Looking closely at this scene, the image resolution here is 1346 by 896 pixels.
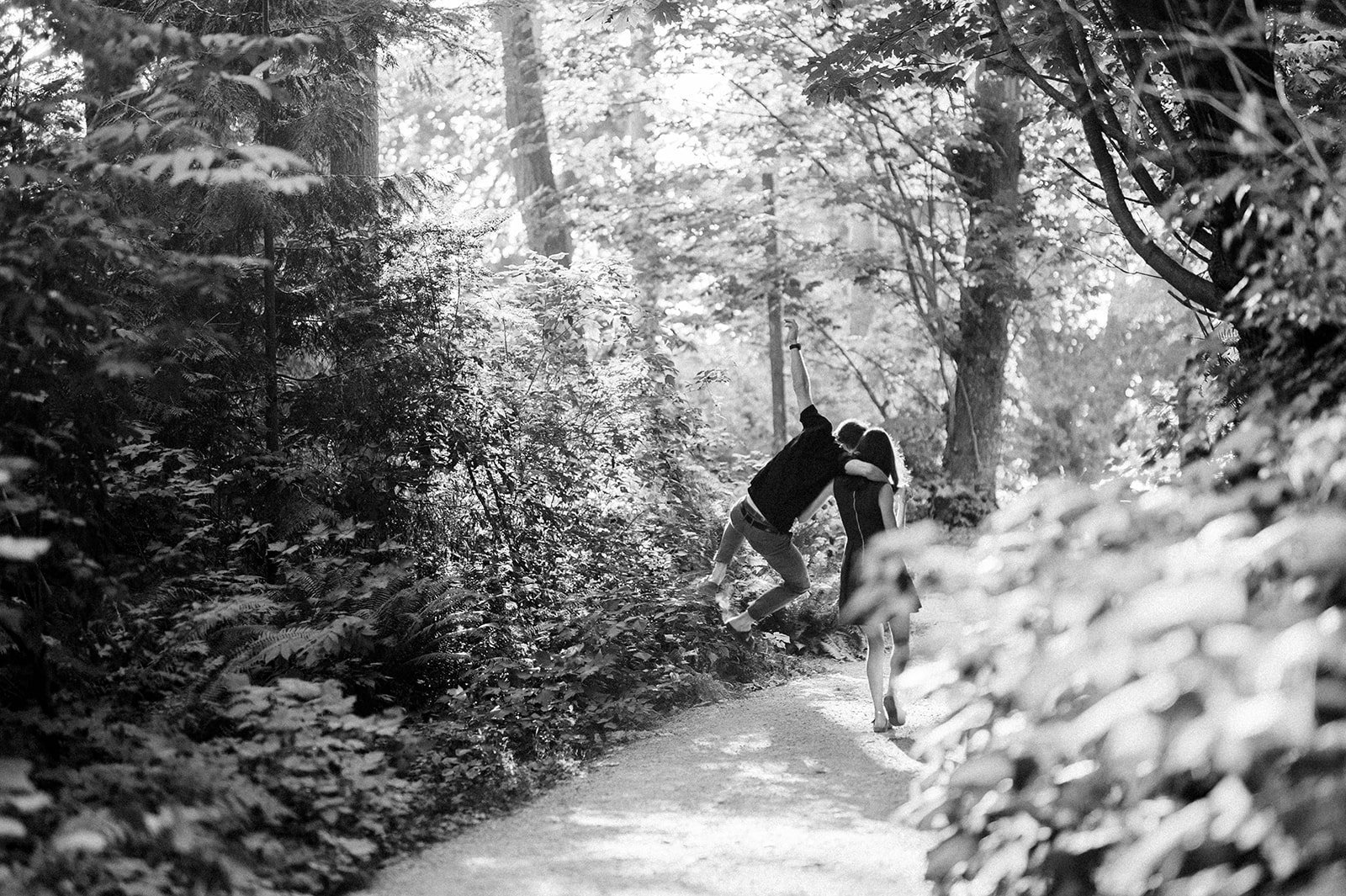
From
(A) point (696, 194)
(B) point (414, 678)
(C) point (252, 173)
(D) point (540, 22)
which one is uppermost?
(D) point (540, 22)

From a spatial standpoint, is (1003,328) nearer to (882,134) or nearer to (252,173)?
Answer: (882,134)

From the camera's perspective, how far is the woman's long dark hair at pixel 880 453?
7.73 meters

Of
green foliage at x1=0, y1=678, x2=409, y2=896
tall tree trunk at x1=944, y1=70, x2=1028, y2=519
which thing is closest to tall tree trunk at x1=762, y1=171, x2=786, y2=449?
tall tree trunk at x1=944, y1=70, x2=1028, y2=519

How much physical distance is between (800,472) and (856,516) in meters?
0.60

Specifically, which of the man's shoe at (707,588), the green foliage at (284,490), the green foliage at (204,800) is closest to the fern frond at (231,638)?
the green foliage at (284,490)

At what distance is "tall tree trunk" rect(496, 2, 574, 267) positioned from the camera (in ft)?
57.7

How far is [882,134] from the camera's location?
18.2 m

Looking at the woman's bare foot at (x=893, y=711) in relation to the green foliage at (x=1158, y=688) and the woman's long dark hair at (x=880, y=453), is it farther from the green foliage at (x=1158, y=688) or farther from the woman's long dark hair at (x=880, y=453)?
the green foliage at (x=1158, y=688)

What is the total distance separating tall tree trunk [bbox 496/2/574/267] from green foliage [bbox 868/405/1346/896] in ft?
47.1

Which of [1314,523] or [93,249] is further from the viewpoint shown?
[93,249]

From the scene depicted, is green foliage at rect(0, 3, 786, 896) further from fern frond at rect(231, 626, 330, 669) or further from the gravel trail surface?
the gravel trail surface

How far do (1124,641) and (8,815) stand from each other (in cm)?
365

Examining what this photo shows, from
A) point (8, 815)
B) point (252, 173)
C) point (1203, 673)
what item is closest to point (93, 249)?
point (252, 173)

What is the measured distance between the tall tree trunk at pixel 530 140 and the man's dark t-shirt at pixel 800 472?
31.5 ft
